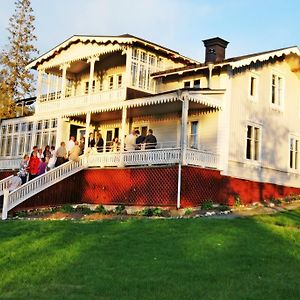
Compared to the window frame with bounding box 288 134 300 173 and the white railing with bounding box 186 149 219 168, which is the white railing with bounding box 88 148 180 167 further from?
the window frame with bounding box 288 134 300 173

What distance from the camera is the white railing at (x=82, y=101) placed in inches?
1119

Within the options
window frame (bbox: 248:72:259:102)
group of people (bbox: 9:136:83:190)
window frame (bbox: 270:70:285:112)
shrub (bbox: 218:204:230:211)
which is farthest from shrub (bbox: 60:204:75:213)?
window frame (bbox: 270:70:285:112)

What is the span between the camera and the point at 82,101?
30.5 m

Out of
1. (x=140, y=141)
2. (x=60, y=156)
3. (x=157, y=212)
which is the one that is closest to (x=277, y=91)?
(x=140, y=141)

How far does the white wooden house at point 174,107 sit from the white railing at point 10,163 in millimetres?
59

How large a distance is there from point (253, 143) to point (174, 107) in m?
4.33

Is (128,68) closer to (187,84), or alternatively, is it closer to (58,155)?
(187,84)

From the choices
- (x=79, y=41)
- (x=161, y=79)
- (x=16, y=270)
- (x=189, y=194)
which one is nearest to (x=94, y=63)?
(x=79, y=41)

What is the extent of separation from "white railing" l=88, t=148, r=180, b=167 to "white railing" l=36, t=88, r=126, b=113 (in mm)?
3114

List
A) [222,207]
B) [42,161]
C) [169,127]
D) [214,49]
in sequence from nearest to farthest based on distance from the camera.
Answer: [222,207], [42,161], [169,127], [214,49]

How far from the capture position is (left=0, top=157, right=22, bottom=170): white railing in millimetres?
31973

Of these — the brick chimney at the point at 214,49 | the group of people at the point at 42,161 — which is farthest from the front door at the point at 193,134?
the group of people at the point at 42,161

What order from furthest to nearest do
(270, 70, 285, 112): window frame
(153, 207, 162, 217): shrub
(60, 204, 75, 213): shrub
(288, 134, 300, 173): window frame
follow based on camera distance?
(288, 134, 300, 173): window frame < (270, 70, 285, 112): window frame < (60, 204, 75, 213): shrub < (153, 207, 162, 217): shrub

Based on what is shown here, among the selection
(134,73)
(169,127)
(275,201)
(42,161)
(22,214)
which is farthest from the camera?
(134,73)
